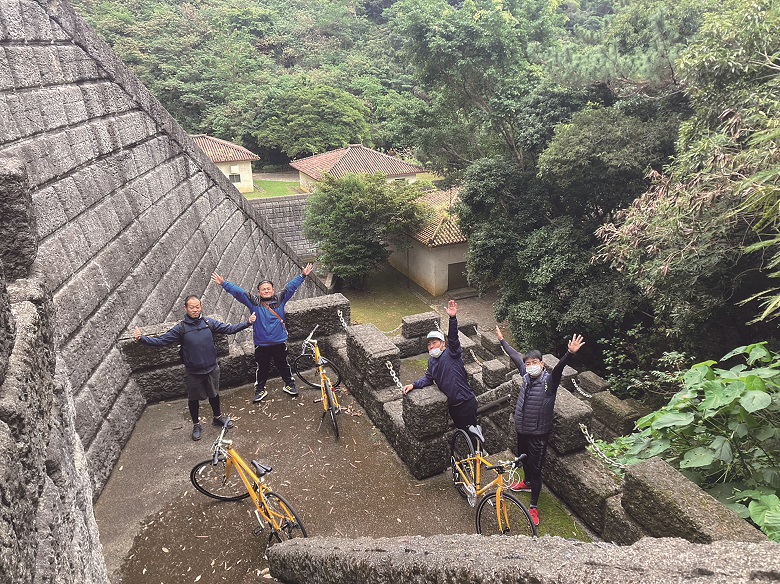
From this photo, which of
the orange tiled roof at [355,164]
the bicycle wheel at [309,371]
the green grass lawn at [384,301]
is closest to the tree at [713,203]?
the bicycle wheel at [309,371]

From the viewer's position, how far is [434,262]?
859 inches

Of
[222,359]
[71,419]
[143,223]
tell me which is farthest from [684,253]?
[71,419]

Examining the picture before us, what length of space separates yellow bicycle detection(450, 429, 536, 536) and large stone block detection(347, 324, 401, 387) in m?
1.15

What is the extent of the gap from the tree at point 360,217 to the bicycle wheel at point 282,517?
17.5 meters

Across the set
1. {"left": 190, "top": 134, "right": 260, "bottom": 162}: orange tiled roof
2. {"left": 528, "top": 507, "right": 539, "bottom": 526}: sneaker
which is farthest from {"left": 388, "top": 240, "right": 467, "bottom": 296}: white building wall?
{"left": 528, "top": 507, "right": 539, "bottom": 526}: sneaker

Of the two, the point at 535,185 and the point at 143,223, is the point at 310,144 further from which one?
the point at 143,223

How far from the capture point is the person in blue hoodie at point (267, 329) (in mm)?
5281

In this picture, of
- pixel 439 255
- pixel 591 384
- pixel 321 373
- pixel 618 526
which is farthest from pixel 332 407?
A: pixel 439 255

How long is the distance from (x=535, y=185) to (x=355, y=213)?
24.5 ft

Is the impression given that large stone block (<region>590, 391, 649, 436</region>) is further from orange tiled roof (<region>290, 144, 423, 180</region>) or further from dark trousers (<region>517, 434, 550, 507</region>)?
A: orange tiled roof (<region>290, 144, 423, 180</region>)

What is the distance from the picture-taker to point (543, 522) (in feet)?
12.9

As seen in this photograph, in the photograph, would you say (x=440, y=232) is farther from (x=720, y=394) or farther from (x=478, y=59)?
(x=720, y=394)

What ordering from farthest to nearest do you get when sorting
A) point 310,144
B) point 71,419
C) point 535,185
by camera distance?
point 310,144 → point 535,185 → point 71,419

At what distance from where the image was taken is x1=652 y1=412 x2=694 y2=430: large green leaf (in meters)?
3.48
